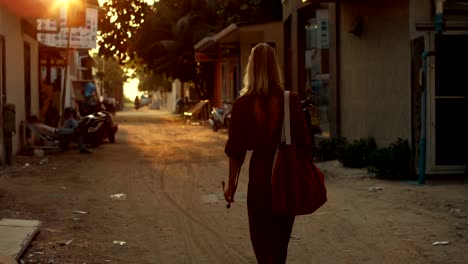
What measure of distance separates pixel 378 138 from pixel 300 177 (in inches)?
386

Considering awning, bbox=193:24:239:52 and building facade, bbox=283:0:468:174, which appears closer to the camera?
building facade, bbox=283:0:468:174

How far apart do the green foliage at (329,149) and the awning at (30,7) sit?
269 inches

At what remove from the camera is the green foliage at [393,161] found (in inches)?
494

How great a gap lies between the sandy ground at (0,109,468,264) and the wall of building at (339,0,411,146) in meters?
1.08

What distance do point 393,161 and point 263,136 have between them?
7785 mm

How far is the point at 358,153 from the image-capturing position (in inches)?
567

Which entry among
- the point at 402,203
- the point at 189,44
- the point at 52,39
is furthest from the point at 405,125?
the point at 189,44

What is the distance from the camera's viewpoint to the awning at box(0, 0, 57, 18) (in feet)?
54.7

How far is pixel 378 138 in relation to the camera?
47.9ft

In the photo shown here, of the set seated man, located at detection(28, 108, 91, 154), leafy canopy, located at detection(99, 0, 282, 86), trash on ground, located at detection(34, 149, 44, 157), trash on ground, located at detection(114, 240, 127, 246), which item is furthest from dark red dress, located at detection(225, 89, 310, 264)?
leafy canopy, located at detection(99, 0, 282, 86)

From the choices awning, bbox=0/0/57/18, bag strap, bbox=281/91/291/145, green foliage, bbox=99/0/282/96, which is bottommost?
bag strap, bbox=281/91/291/145

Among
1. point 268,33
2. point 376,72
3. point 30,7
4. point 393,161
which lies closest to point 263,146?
point 393,161

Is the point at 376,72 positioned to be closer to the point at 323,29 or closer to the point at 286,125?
the point at 323,29

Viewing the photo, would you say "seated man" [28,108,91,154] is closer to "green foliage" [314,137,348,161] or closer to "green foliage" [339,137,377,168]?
"green foliage" [314,137,348,161]
